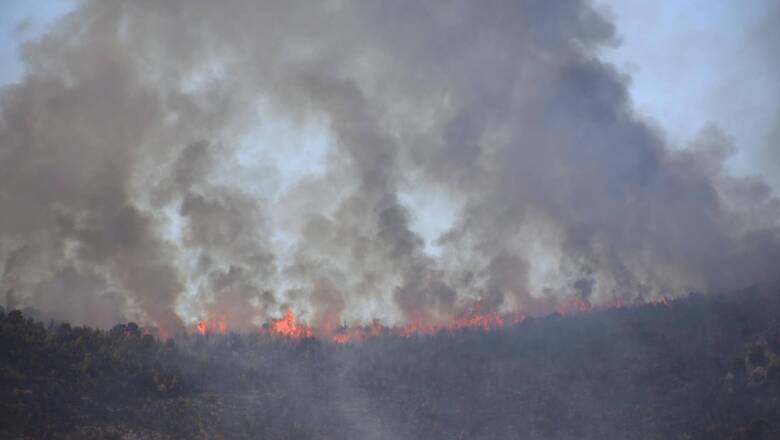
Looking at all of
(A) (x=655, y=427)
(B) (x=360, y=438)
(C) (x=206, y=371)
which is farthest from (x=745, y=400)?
(C) (x=206, y=371)

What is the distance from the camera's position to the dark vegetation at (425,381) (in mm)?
27500

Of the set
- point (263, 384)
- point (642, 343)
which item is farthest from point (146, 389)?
point (642, 343)

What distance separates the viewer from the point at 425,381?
36719mm

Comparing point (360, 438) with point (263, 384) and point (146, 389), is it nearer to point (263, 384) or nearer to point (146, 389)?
point (263, 384)

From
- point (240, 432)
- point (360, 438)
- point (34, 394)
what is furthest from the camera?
point (360, 438)

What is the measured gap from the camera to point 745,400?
2972cm

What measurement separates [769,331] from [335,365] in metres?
24.6

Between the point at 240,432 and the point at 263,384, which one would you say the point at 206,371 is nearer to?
the point at 263,384

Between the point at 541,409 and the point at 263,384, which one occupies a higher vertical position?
the point at 263,384

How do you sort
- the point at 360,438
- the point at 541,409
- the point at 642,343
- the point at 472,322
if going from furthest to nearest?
the point at 472,322 → the point at 642,343 → the point at 541,409 → the point at 360,438

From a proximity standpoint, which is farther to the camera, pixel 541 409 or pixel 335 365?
pixel 335 365

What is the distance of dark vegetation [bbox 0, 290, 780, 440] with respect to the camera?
90.2 feet

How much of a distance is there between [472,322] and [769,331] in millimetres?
19012

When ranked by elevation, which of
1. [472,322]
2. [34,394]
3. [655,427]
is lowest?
[655,427]
